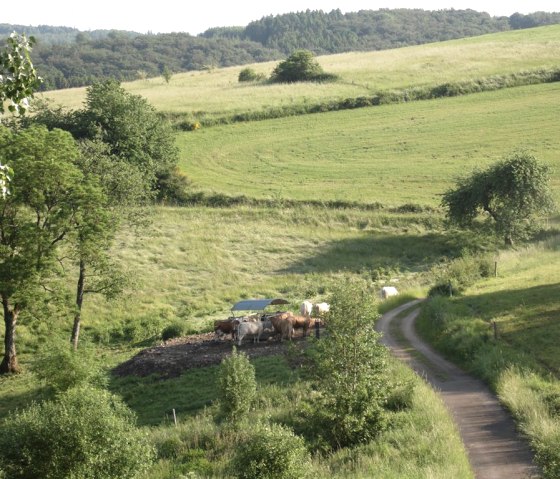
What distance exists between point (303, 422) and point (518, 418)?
6.10m

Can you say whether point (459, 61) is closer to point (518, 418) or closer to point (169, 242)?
point (169, 242)

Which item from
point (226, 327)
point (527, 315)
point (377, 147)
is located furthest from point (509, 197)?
point (226, 327)

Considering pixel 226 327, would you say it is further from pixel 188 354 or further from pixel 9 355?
pixel 9 355

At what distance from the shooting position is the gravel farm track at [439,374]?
18.1 meters

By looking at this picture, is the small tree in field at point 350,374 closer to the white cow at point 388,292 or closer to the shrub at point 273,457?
the shrub at point 273,457

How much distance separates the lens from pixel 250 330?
1313 inches

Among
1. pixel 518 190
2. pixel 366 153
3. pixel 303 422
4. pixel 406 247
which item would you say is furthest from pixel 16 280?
pixel 366 153

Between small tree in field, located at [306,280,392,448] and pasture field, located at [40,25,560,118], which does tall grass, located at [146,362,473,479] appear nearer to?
small tree in field, located at [306,280,392,448]

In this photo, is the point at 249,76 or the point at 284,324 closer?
the point at 284,324

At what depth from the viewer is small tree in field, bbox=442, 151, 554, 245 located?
180 feet

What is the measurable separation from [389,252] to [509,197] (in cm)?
984

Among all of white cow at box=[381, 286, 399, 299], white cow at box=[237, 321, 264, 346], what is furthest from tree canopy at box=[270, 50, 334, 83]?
white cow at box=[237, 321, 264, 346]

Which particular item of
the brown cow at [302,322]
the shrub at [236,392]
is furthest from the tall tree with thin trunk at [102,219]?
the shrub at [236,392]

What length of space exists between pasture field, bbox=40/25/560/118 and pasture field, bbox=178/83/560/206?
20.6ft
